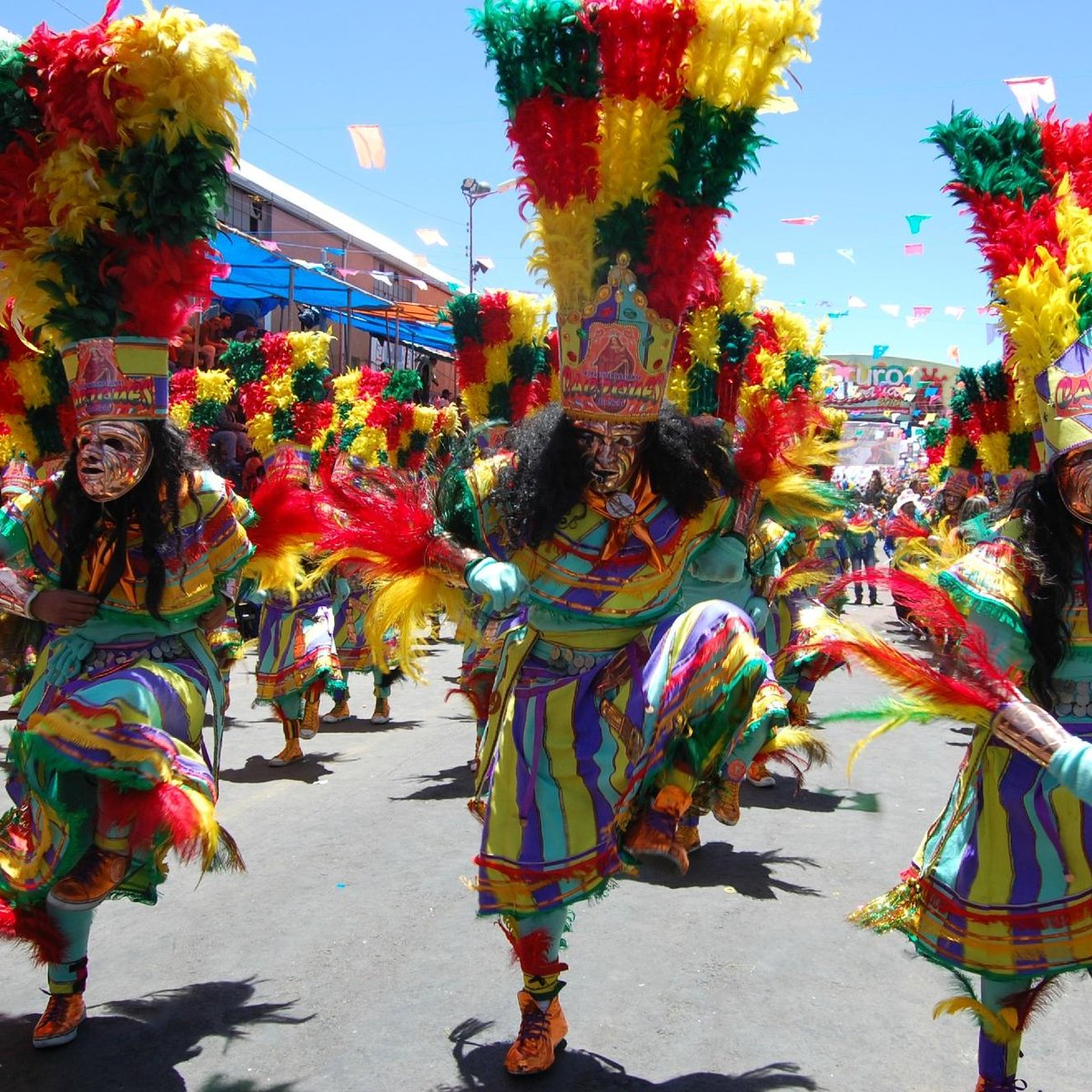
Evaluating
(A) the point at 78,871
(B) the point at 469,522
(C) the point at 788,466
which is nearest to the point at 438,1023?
(A) the point at 78,871

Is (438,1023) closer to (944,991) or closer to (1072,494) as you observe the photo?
(944,991)

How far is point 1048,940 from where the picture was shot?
113 inches

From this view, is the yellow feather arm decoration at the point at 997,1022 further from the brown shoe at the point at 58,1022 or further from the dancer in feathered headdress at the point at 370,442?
the dancer in feathered headdress at the point at 370,442

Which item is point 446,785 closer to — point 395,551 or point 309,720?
point 309,720

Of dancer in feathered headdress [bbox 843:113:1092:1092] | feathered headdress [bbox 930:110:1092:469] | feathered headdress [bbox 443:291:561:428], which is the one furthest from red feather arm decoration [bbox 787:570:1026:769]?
feathered headdress [bbox 443:291:561:428]

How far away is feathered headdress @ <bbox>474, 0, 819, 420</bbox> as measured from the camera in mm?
3564

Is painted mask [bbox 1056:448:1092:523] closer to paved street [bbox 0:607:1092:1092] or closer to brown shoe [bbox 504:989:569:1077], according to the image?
paved street [bbox 0:607:1092:1092]

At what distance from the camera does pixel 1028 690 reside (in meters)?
3.01

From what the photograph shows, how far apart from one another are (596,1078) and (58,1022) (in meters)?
1.65

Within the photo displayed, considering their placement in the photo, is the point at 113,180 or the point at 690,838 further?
the point at 690,838

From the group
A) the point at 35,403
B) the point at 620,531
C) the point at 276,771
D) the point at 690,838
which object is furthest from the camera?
the point at 276,771

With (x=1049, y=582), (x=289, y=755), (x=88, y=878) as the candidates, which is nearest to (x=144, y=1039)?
(x=88, y=878)

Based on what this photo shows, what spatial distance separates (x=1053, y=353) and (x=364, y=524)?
220 centimetres

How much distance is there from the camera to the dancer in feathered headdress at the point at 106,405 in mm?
3523
